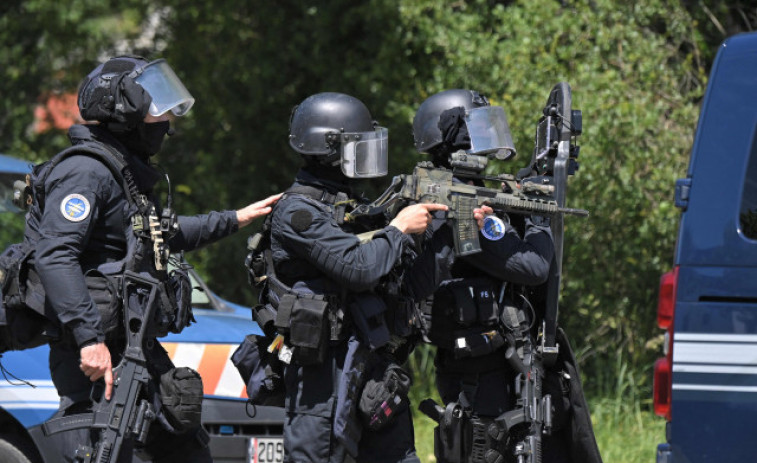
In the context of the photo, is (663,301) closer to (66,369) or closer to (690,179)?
(690,179)

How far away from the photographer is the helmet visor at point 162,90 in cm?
438

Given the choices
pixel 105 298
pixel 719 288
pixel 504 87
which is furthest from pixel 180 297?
pixel 504 87

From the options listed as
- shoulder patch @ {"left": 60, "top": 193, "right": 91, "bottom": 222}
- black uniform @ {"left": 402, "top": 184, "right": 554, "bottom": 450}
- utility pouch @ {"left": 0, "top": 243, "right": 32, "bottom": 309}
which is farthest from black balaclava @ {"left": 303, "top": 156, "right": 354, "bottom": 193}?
utility pouch @ {"left": 0, "top": 243, "right": 32, "bottom": 309}

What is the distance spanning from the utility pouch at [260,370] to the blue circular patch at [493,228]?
936mm

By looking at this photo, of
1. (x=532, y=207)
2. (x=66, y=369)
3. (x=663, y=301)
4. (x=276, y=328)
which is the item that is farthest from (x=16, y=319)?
(x=663, y=301)

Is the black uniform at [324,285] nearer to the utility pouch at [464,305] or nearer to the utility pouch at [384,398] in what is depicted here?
the utility pouch at [384,398]

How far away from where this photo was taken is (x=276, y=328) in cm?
425

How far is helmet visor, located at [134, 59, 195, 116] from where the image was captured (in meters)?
4.38

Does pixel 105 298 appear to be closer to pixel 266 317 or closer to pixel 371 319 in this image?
pixel 266 317

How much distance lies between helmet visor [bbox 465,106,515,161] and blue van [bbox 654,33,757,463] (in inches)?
30.2

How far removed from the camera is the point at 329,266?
414cm

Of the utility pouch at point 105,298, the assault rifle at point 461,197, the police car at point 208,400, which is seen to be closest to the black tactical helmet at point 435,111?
the assault rifle at point 461,197

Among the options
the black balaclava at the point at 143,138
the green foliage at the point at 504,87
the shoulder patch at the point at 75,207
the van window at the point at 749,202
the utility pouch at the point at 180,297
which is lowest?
the utility pouch at the point at 180,297

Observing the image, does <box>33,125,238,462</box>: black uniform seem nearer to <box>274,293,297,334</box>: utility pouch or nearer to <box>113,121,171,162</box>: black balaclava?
<box>113,121,171,162</box>: black balaclava
